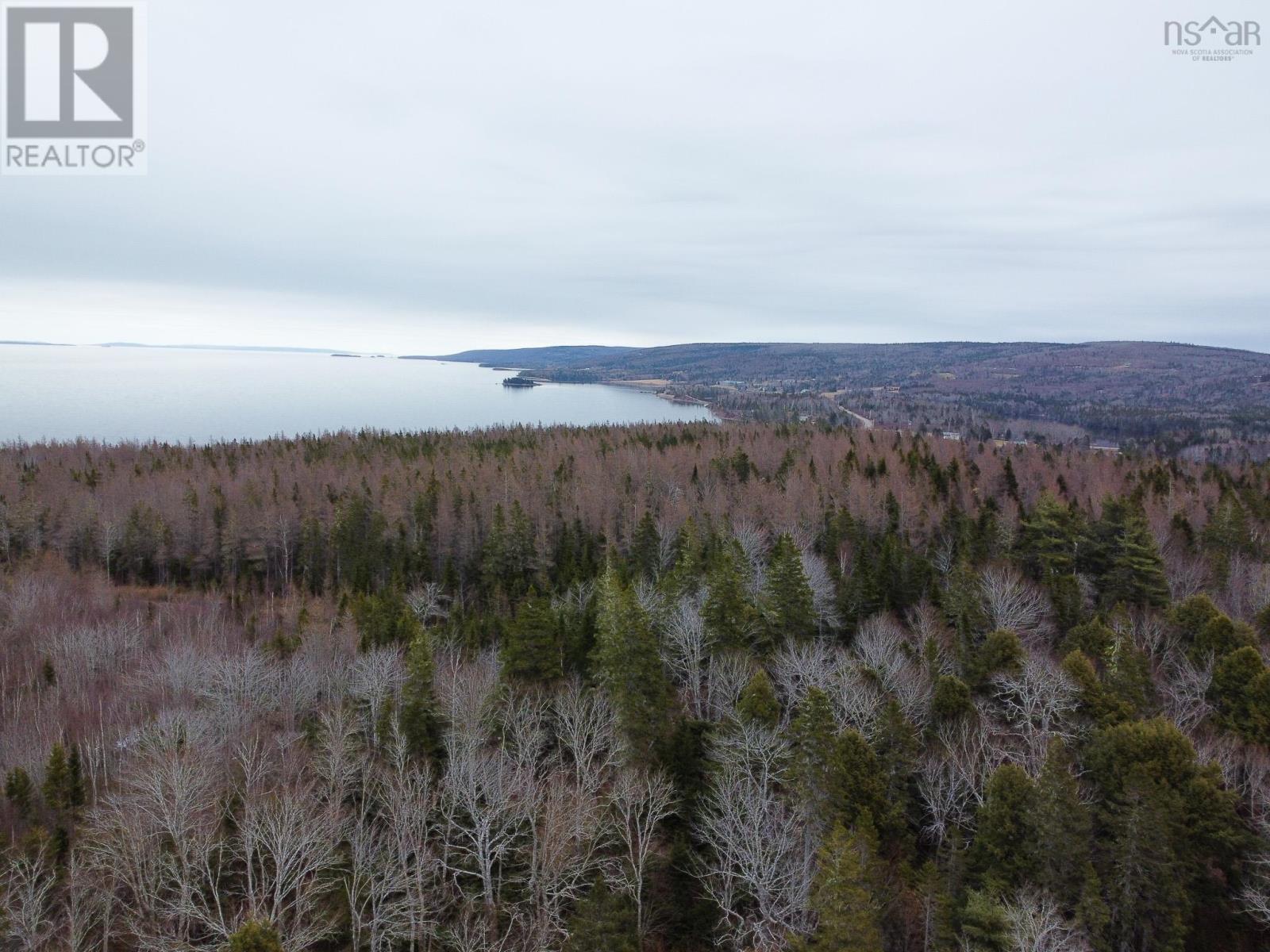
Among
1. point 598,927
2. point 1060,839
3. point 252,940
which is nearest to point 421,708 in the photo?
point 598,927

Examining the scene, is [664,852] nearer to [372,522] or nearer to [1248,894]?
[1248,894]

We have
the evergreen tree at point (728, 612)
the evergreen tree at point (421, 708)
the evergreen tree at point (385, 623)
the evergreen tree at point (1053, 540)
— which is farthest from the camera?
the evergreen tree at point (1053, 540)

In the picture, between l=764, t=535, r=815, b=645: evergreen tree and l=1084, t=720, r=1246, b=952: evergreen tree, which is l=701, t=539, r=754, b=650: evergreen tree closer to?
l=764, t=535, r=815, b=645: evergreen tree

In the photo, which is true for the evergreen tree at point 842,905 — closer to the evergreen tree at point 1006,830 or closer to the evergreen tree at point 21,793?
the evergreen tree at point 1006,830

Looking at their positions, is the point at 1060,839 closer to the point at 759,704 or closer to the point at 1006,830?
the point at 1006,830

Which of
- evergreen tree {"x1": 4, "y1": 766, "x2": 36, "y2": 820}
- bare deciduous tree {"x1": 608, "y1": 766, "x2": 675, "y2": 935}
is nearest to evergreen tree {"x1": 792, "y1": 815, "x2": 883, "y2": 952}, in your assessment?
bare deciduous tree {"x1": 608, "y1": 766, "x2": 675, "y2": 935}

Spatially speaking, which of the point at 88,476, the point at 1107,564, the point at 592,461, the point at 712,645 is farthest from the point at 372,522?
the point at 1107,564

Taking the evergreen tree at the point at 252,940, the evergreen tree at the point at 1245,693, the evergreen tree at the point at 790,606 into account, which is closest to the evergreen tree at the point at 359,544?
the evergreen tree at the point at 790,606

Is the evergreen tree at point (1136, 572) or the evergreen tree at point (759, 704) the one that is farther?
the evergreen tree at point (1136, 572)
